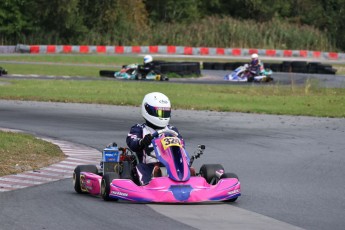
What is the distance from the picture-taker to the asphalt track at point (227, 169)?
7602mm

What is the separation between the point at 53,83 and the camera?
2784 cm

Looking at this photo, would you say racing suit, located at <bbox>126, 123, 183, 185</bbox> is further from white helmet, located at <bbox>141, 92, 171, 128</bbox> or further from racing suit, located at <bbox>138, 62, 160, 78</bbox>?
racing suit, located at <bbox>138, 62, 160, 78</bbox>

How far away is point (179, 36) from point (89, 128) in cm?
3975

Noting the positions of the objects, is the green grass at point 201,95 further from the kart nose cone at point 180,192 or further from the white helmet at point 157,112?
the kart nose cone at point 180,192

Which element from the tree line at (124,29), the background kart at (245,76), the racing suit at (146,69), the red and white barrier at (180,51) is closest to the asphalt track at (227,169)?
the racing suit at (146,69)

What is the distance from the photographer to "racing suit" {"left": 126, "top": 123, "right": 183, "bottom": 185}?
884 centimetres

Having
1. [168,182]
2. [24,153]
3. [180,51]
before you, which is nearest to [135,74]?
[180,51]

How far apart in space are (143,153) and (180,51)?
43303mm

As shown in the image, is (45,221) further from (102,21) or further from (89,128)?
(102,21)

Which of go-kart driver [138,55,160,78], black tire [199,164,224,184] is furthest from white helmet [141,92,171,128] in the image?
go-kart driver [138,55,160,78]

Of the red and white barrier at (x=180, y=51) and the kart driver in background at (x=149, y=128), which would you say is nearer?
the kart driver in background at (x=149, y=128)

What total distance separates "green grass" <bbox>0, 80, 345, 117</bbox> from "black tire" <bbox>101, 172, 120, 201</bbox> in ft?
36.1

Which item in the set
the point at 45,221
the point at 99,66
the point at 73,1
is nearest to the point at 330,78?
the point at 99,66

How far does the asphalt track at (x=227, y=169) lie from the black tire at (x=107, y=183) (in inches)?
4.7
